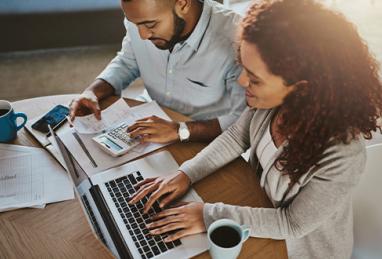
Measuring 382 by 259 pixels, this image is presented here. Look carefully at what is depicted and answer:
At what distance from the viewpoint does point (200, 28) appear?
1.40m

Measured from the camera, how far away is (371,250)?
3.88 feet

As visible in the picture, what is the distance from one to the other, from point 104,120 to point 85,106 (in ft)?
0.32

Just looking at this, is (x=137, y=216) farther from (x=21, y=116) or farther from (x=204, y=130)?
(x=21, y=116)

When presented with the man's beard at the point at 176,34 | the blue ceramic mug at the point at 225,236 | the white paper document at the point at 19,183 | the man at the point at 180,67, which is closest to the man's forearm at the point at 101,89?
the man at the point at 180,67

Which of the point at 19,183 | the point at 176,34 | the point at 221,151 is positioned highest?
the point at 176,34

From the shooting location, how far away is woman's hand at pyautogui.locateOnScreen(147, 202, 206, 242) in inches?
37.7

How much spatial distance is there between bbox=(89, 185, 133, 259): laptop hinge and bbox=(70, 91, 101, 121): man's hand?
363mm

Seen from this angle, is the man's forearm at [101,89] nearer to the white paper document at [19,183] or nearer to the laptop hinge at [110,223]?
the white paper document at [19,183]

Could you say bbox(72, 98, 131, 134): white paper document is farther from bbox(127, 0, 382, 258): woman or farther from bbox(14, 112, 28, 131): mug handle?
bbox(127, 0, 382, 258): woman

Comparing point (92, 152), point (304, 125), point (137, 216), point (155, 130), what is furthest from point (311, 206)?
point (92, 152)

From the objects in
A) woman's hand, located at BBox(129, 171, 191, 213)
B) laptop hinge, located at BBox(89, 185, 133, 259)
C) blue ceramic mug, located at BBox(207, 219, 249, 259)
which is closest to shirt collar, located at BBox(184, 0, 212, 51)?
woman's hand, located at BBox(129, 171, 191, 213)

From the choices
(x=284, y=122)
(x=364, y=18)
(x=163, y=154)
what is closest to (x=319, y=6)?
(x=284, y=122)

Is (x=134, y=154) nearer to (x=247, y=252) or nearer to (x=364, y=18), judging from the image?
(x=247, y=252)

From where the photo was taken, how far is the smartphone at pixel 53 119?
1.29 meters
